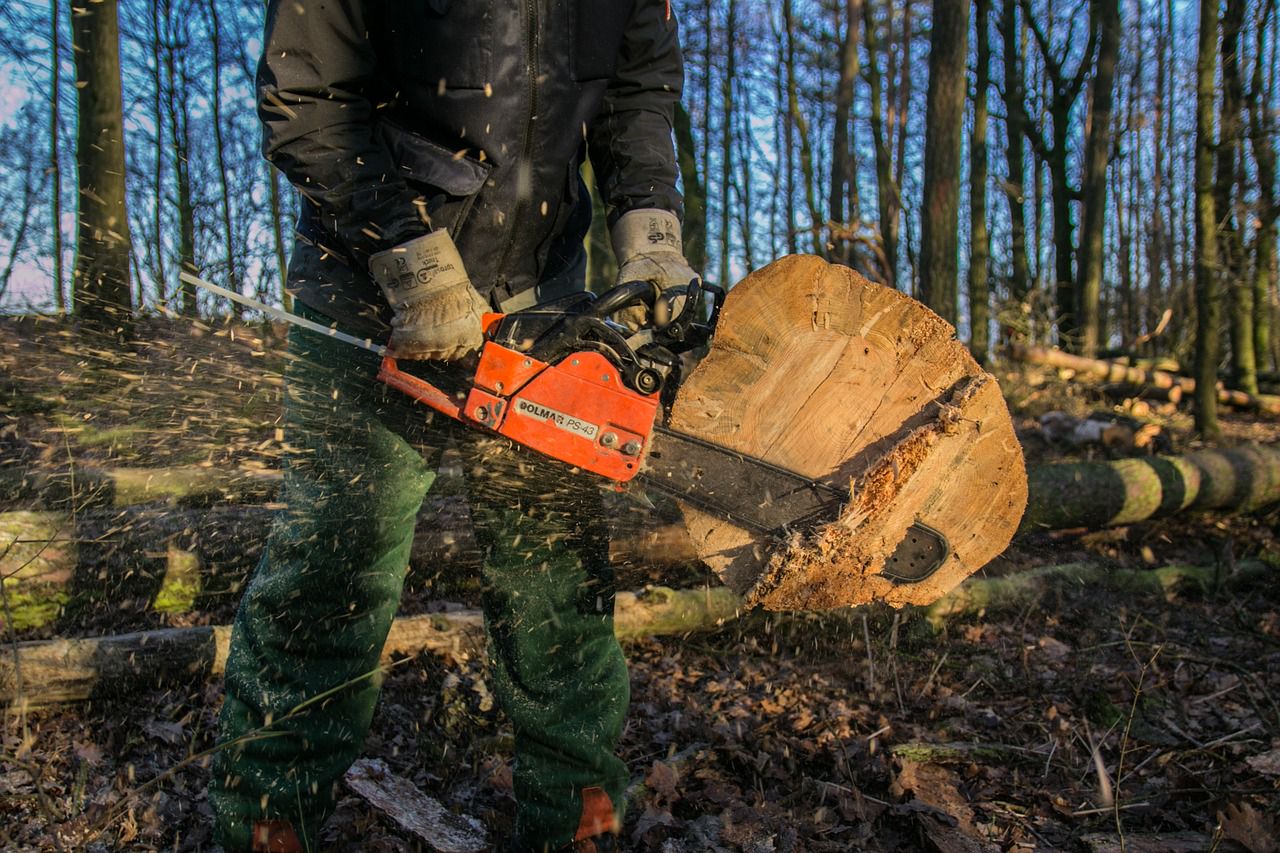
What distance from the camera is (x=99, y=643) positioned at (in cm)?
257

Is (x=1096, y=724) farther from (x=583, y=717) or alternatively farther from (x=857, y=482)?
(x=583, y=717)

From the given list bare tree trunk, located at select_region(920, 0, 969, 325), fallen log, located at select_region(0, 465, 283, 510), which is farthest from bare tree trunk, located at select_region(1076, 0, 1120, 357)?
fallen log, located at select_region(0, 465, 283, 510)

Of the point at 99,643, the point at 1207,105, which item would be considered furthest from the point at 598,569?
the point at 1207,105

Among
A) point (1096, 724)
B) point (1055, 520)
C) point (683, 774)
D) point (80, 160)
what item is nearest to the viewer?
point (683, 774)

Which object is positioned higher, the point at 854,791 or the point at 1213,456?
the point at 1213,456

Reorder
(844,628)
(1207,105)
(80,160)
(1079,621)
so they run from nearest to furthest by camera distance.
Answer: (844,628) < (1079,621) < (80,160) < (1207,105)

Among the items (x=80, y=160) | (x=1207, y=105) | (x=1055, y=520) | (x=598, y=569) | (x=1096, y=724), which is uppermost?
(x=1207, y=105)

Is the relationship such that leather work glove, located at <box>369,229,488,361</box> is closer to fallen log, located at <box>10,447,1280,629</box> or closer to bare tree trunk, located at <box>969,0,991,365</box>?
fallen log, located at <box>10,447,1280,629</box>

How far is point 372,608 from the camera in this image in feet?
6.35

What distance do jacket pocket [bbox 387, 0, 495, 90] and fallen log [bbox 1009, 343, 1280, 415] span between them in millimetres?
8544

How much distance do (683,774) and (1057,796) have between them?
992mm

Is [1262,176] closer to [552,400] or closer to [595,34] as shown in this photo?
[595,34]

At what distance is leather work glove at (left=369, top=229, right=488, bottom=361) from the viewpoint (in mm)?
1735

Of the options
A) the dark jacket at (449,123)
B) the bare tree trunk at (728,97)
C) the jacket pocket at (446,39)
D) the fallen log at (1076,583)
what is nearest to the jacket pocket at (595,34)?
the dark jacket at (449,123)
